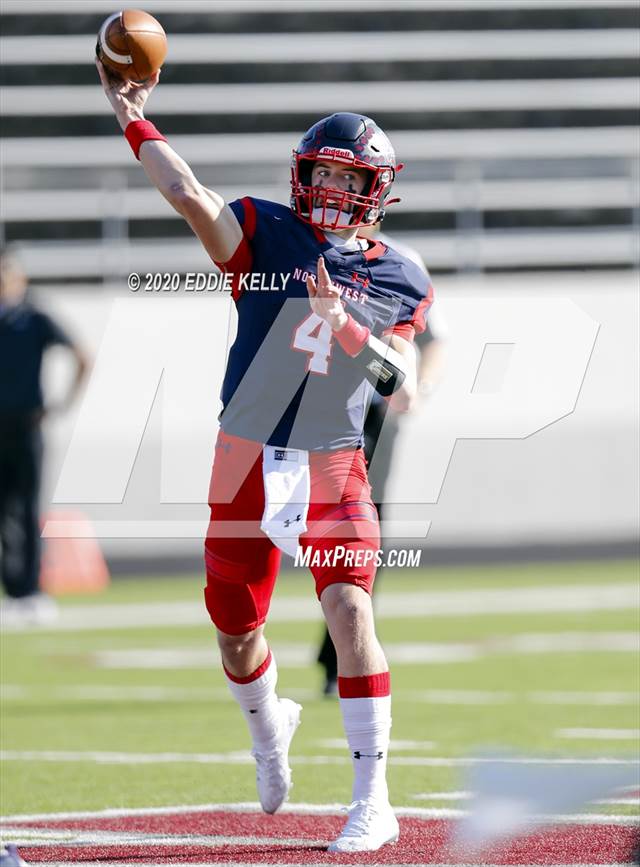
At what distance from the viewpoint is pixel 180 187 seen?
4207 millimetres

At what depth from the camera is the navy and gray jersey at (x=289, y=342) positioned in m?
Answer: 4.43

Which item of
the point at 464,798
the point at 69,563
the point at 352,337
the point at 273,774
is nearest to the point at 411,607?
the point at 69,563

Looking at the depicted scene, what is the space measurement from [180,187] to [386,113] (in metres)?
13.6

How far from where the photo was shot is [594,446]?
14.8 metres

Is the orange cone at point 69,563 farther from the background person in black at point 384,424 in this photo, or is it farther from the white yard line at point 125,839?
the white yard line at point 125,839

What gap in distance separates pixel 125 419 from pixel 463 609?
472 cm

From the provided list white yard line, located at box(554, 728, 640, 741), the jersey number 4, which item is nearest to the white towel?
the jersey number 4

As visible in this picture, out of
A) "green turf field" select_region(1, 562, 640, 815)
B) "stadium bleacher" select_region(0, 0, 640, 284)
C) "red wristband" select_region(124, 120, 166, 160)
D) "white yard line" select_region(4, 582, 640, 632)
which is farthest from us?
"stadium bleacher" select_region(0, 0, 640, 284)

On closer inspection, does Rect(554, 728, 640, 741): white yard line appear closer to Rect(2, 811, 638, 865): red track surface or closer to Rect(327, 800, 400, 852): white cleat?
Rect(2, 811, 638, 865): red track surface

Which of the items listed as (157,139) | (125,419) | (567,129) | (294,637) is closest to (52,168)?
(125,419)

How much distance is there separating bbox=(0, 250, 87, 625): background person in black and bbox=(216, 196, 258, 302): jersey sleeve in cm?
606

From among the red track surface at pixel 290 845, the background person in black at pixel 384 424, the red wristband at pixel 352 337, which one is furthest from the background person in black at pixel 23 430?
the red wristband at pixel 352 337

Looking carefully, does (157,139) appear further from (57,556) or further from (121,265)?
(121,265)

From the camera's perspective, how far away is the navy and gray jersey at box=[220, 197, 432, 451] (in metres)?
4.43
